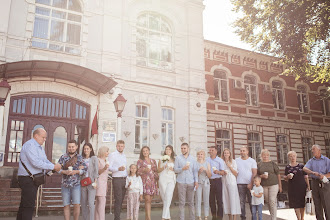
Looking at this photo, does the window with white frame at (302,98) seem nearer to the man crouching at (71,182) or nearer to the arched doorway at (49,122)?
the arched doorway at (49,122)

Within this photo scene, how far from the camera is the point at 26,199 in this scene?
17.9 feet

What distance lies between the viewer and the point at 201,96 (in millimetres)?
16141

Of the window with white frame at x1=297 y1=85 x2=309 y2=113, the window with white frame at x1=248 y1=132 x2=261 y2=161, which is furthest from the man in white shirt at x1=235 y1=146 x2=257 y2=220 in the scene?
the window with white frame at x1=297 y1=85 x2=309 y2=113

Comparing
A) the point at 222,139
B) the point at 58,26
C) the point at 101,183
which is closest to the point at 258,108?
the point at 222,139

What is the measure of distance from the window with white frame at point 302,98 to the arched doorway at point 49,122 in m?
17.3

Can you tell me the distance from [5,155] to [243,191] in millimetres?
9171

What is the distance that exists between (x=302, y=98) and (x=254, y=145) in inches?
271

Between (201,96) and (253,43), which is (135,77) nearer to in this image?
(201,96)

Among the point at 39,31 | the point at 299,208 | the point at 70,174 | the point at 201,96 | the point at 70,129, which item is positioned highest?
the point at 39,31

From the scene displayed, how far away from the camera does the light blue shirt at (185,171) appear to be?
782 centimetres

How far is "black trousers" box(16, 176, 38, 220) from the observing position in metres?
5.42

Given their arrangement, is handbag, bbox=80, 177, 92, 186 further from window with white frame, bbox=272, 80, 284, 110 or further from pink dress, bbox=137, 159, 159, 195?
window with white frame, bbox=272, 80, 284, 110

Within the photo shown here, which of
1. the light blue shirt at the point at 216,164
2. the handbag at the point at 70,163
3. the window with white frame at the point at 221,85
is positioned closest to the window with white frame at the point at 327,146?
the window with white frame at the point at 221,85

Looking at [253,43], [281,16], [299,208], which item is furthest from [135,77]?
[299,208]
